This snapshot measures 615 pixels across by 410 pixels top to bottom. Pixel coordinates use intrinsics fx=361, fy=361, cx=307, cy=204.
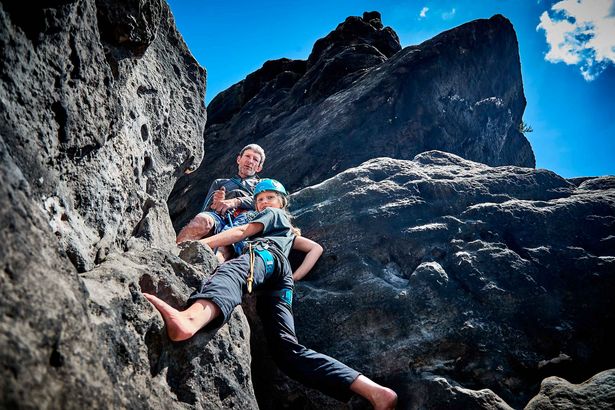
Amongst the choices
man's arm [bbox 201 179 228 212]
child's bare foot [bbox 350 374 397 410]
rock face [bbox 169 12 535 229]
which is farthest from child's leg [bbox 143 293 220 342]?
rock face [bbox 169 12 535 229]

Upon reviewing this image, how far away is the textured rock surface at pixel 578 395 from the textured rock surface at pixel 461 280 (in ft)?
1.24

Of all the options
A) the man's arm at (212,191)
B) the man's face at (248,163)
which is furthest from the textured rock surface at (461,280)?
the man's arm at (212,191)

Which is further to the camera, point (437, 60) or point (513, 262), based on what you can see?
point (437, 60)

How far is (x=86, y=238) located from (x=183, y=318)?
3.63 feet

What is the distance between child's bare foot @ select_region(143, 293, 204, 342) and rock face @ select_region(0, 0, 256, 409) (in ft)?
0.33

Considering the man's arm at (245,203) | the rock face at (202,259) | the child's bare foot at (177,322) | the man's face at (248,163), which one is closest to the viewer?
the rock face at (202,259)

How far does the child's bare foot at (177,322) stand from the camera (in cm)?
292

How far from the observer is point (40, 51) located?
8.66ft

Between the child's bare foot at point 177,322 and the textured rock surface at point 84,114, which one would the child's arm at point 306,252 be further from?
the child's bare foot at point 177,322

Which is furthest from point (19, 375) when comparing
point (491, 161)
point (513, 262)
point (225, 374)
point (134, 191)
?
point (491, 161)

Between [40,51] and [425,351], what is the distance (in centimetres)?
498

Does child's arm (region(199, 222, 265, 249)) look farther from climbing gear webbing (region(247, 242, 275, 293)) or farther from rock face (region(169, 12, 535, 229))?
A: rock face (region(169, 12, 535, 229))

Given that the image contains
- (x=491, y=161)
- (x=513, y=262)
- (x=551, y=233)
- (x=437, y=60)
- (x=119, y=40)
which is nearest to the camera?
(x=119, y=40)

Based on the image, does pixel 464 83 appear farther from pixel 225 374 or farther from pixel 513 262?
pixel 225 374
